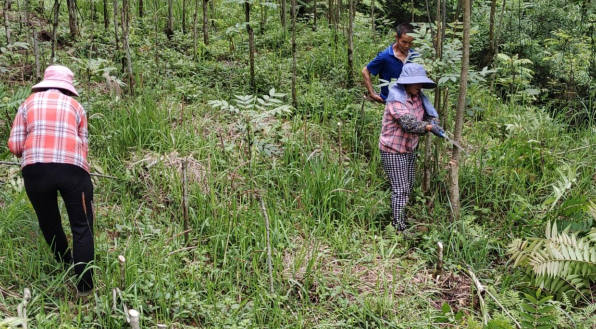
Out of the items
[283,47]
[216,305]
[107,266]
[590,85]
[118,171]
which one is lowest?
[216,305]

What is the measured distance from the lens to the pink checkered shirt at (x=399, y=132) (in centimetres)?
432

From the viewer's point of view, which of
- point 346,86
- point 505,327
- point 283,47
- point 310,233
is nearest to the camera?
point 505,327

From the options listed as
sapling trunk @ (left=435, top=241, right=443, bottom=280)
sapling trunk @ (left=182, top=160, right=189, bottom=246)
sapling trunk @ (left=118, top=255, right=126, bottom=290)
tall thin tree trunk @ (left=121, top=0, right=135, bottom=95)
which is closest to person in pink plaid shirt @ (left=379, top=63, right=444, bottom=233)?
sapling trunk @ (left=435, top=241, right=443, bottom=280)

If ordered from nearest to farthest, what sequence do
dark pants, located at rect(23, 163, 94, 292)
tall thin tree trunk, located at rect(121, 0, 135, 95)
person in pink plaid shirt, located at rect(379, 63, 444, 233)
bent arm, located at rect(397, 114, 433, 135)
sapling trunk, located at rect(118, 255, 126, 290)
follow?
sapling trunk, located at rect(118, 255, 126, 290) → dark pants, located at rect(23, 163, 94, 292) → bent arm, located at rect(397, 114, 433, 135) → person in pink plaid shirt, located at rect(379, 63, 444, 233) → tall thin tree trunk, located at rect(121, 0, 135, 95)

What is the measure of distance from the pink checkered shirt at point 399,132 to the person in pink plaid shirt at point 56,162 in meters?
2.44

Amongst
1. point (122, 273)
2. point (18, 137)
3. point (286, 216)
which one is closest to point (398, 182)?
point (286, 216)

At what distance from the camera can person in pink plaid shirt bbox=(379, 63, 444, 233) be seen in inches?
166

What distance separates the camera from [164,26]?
8.42 m

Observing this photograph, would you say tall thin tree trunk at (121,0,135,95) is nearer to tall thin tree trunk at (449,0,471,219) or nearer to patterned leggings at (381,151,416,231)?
patterned leggings at (381,151,416,231)

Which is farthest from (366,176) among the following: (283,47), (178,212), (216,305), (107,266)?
(283,47)

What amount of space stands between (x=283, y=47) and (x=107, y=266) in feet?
17.3

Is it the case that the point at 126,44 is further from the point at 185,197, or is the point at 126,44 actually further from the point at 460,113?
the point at 460,113

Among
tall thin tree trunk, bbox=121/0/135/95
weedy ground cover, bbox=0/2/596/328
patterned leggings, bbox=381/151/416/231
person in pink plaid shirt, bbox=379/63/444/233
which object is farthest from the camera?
tall thin tree trunk, bbox=121/0/135/95

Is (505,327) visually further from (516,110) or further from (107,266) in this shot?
(516,110)
